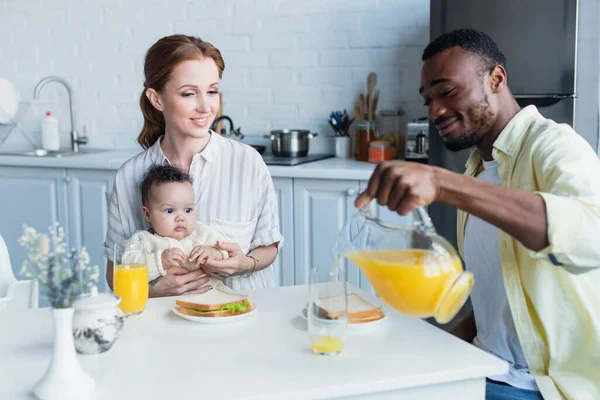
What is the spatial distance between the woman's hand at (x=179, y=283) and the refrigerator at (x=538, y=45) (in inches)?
66.3

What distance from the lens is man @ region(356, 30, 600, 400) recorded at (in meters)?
1.29

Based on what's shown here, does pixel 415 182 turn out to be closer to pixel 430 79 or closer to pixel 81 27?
pixel 430 79

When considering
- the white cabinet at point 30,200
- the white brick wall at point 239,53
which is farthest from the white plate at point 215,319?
the white cabinet at point 30,200

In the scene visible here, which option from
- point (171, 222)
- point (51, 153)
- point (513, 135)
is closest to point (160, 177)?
point (171, 222)

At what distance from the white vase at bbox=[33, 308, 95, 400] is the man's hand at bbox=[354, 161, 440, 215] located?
0.56m

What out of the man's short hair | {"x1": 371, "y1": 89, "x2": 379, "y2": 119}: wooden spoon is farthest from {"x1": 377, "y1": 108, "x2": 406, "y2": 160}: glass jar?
the man's short hair

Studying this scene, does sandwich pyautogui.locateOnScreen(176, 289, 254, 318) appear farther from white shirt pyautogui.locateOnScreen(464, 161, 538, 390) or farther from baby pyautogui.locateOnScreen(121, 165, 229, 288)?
white shirt pyautogui.locateOnScreen(464, 161, 538, 390)

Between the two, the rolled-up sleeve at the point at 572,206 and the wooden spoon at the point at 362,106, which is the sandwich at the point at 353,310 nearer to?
the rolled-up sleeve at the point at 572,206

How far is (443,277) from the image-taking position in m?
1.26

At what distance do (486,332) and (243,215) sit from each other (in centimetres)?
87

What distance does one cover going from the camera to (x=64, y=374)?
47.6 inches

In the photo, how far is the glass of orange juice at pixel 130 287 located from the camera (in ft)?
5.23

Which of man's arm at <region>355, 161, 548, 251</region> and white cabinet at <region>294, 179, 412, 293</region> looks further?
white cabinet at <region>294, 179, 412, 293</region>

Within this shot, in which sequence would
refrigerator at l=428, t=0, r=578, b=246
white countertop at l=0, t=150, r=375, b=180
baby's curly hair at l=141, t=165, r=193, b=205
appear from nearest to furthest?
baby's curly hair at l=141, t=165, r=193, b=205
refrigerator at l=428, t=0, r=578, b=246
white countertop at l=0, t=150, r=375, b=180
